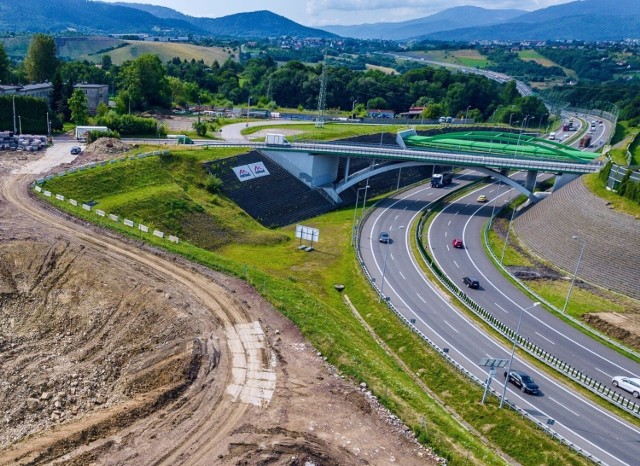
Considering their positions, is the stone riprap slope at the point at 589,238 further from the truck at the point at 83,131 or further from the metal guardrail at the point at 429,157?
the truck at the point at 83,131

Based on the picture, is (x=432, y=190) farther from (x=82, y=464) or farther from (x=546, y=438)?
(x=82, y=464)

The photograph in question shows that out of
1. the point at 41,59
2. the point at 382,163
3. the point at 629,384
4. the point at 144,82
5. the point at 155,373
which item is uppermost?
the point at 41,59

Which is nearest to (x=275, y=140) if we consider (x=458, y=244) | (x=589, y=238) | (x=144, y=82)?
(x=458, y=244)

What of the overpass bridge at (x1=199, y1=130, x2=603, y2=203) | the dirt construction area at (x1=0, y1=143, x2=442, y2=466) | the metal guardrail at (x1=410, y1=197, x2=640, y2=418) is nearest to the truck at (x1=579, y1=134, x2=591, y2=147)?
the overpass bridge at (x1=199, y1=130, x2=603, y2=203)

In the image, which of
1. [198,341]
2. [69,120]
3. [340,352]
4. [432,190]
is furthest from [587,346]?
[69,120]

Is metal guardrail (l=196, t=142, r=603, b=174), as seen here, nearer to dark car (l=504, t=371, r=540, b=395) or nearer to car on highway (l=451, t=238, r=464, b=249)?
car on highway (l=451, t=238, r=464, b=249)

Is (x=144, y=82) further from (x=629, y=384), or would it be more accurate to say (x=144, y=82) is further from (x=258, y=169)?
(x=629, y=384)
